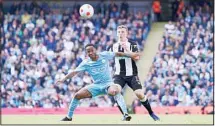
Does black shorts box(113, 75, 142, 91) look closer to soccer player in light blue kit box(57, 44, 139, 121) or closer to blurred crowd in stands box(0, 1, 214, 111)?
soccer player in light blue kit box(57, 44, 139, 121)

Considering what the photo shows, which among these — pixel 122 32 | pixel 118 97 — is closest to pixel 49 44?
pixel 122 32

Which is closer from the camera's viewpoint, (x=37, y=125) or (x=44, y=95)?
(x=37, y=125)

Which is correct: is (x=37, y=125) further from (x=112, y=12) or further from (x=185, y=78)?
(x=112, y=12)

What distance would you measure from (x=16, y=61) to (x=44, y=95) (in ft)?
9.08

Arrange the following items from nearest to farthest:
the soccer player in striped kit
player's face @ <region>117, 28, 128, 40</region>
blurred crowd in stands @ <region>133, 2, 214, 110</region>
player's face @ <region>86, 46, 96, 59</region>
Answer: player's face @ <region>86, 46, 96, 59</region> → player's face @ <region>117, 28, 128, 40</region> → the soccer player in striped kit → blurred crowd in stands @ <region>133, 2, 214, 110</region>

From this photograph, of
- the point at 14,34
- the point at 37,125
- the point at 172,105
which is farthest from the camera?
the point at 14,34

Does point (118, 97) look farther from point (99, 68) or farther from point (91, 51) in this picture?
→ point (91, 51)

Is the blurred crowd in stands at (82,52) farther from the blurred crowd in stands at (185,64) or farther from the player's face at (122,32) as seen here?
the player's face at (122,32)

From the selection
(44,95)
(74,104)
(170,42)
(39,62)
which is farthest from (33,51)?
(74,104)

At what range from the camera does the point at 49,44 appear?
29047 mm

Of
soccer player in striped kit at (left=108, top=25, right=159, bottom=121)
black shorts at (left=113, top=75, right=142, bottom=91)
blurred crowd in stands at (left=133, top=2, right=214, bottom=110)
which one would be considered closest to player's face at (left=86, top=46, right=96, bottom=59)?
soccer player in striped kit at (left=108, top=25, right=159, bottom=121)

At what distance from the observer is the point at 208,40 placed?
94.6 ft

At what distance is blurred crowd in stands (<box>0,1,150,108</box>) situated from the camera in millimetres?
26062

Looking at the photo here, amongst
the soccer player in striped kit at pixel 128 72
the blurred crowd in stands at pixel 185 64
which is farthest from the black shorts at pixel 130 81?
the blurred crowd in stands at pixel 185 64
